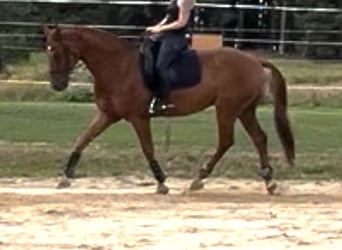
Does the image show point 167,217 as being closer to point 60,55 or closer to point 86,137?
point 86,137

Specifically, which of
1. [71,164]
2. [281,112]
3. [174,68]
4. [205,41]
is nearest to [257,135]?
[281,112]

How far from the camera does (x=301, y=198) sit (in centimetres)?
1447

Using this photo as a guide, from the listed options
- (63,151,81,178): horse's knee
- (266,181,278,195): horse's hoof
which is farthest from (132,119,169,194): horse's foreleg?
(266,181,278,195): horse's hoof

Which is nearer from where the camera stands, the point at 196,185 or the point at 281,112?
the point at 196,185

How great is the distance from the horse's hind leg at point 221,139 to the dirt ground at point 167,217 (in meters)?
0.20

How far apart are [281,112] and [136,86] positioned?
1.98 m

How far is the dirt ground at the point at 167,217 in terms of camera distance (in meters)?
10.2

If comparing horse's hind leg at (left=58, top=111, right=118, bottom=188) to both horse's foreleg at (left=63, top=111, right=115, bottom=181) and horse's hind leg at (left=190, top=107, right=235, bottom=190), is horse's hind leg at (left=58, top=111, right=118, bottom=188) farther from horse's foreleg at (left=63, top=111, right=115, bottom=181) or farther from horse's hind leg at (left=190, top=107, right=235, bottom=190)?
horse's hind leg at (left=190, top=107, right=235, bottom=190)

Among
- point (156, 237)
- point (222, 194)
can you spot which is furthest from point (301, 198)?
point (156, 237)

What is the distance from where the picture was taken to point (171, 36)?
1471 centimetres

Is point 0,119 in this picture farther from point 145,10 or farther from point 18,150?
point 145,10

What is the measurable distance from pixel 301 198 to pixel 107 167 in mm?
4084

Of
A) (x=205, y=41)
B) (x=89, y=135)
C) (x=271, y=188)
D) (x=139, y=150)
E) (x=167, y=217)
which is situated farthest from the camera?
(x=205, y=41)

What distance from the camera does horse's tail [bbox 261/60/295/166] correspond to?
613 inches
